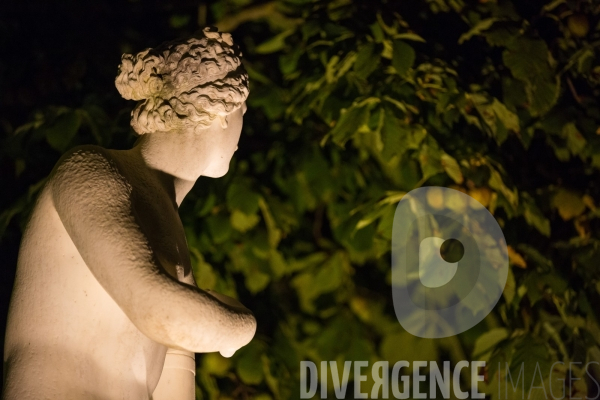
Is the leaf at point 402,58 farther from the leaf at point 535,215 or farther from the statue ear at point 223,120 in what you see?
the statue ear at point 223,120

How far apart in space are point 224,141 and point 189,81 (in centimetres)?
13

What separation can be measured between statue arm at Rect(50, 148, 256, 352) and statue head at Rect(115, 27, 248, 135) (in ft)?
0.64

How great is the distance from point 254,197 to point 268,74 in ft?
2.04

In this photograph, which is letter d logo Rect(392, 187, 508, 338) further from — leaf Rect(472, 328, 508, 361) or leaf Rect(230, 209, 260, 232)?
leaf Rect(230, 209, 260, 232)

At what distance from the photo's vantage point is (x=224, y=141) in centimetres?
151

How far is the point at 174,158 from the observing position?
150 centimetres

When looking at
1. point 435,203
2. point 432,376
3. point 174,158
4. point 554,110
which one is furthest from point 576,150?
point 174,158

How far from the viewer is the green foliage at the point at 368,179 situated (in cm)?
258

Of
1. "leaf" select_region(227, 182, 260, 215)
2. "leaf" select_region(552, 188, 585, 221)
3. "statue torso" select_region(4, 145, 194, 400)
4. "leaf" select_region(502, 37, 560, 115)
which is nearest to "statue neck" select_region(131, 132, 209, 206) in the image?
"statue torso" select_region(4, 145, 194, 400)

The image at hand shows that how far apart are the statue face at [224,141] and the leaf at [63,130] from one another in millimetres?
1067

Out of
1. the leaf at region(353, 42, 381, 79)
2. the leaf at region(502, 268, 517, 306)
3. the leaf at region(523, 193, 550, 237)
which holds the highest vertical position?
the leaf at region(353, 42, 381, 79)

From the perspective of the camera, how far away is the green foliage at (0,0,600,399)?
102 inches

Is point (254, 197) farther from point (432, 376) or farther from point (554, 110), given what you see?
point (554, 110)

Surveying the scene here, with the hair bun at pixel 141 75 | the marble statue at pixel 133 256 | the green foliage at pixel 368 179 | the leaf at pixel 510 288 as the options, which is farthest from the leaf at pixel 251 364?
the hair bun at pixel 141 75
